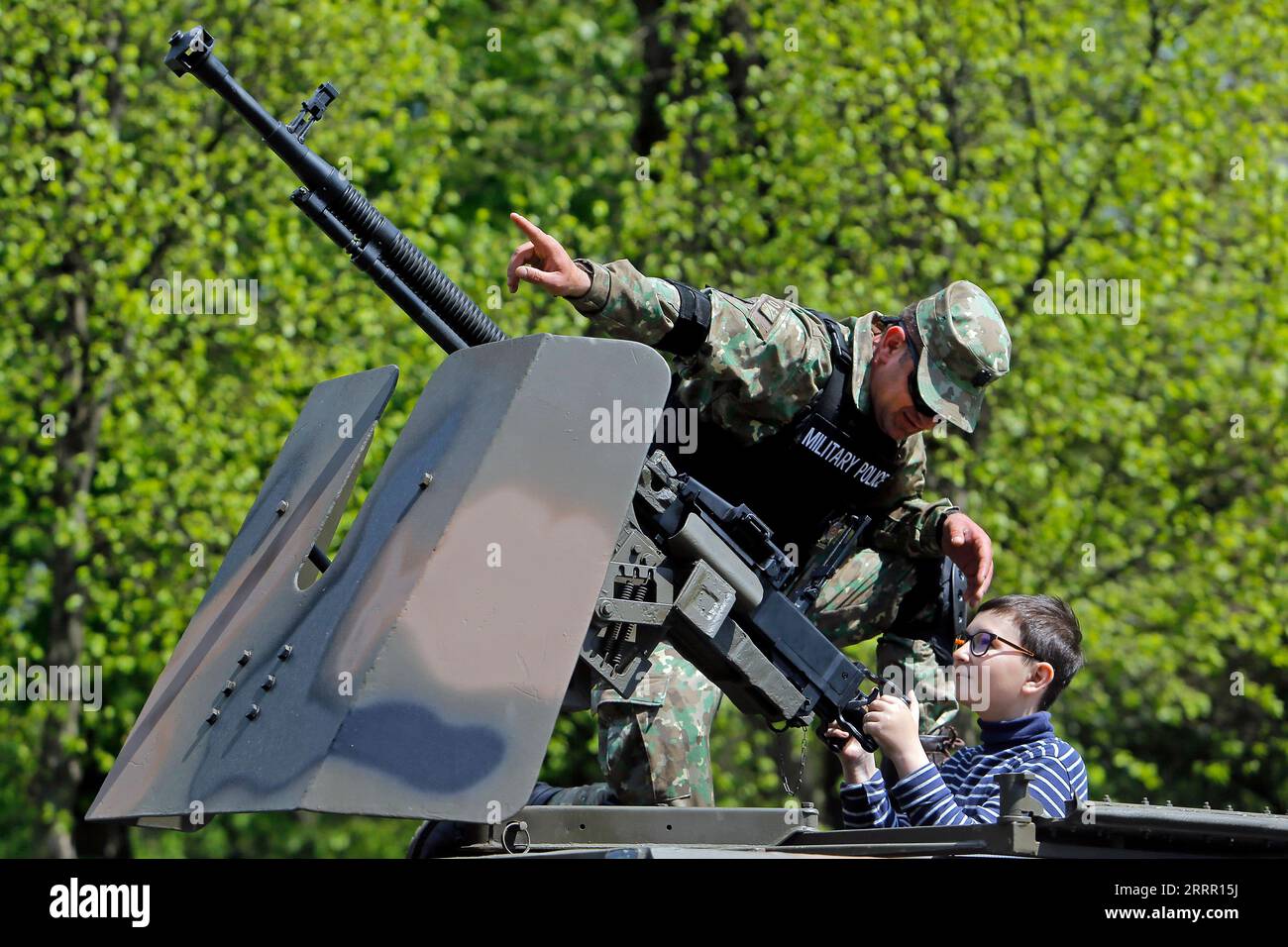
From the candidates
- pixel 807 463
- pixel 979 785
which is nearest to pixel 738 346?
pixel 807 463

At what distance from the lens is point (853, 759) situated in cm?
441

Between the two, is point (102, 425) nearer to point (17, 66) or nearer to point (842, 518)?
point (17, 66)

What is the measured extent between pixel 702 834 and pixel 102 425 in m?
8.68

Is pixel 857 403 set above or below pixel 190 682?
above

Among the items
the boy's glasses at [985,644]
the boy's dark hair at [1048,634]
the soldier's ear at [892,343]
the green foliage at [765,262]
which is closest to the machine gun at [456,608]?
the boy's glasses at [985,644]

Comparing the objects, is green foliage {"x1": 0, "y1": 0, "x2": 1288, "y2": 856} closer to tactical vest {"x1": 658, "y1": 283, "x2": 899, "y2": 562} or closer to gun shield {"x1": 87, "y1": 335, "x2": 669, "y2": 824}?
tactical vest {"x1": 658, "y1": 283, "x2": 899, "y2": 562}

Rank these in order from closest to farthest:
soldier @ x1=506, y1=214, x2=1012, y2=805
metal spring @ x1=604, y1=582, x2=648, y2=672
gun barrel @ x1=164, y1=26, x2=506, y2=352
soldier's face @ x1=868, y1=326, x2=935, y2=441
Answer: metal spring @ x1=604, y1=582, x2=648, y2=672 < gun barrel @ x1=164, y1=26, x2=506, y2=352 < soldier @ x1=506, y1=214, x2=1012, y2=805 < soldier's face @ x1=868, y1=326, x2=935, y2=441

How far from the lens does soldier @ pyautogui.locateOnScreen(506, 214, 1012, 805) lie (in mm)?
4898

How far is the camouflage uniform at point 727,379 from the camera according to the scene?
15.6ft

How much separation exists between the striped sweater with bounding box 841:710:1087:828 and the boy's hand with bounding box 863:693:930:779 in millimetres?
49

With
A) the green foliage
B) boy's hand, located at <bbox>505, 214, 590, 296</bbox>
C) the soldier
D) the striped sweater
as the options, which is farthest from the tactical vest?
the green foliage
